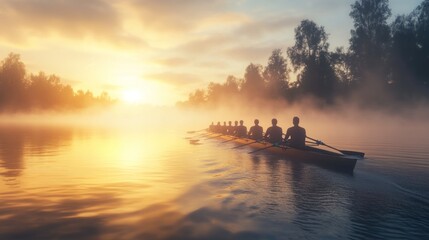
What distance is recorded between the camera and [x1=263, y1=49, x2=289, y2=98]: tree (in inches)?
3319

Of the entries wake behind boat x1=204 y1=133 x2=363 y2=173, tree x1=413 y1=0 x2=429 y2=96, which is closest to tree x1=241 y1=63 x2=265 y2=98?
tree x1=413 y1=0 x2=429 y2=96

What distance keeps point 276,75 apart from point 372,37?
30.2 meters

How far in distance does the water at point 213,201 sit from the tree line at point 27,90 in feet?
340

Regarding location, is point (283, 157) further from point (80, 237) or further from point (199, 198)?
point (80, 237)

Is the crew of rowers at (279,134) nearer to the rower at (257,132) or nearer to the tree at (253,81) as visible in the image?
the rower at (257,132)

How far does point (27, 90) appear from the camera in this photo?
365 ft

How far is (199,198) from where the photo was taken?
9.95 meters

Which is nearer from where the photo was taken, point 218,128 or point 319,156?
point 319,156

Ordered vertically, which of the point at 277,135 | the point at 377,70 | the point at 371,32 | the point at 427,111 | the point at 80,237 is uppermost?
the point at 371,32

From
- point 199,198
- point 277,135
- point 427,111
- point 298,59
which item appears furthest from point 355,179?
point 298,59

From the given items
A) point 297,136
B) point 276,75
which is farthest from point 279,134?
point 276,75

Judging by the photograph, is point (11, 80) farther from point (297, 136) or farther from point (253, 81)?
point (297, 136)

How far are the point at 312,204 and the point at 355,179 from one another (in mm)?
4374

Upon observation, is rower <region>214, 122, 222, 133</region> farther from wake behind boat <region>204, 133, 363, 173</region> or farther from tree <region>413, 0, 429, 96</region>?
tree <region>413, 0, 429, 96</region>
